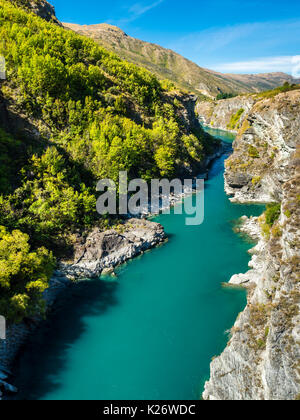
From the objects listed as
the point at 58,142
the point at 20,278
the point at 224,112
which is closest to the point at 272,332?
the point at 20,278

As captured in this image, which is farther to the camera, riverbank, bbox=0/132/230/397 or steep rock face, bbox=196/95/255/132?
steep rock face, bbox=196/95/255/132

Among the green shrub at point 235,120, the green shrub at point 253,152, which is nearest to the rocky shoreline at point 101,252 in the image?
the green shrub at point 253,152

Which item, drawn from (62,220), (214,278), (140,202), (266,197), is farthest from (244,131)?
(62,220)

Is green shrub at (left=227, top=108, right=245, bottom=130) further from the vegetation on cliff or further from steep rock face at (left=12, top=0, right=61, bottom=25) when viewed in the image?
steep rock face at (left=12, top=0, right=61, bottom=25)

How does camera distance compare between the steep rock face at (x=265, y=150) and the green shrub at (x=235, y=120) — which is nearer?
the steep rock face at (x=265, y=150)

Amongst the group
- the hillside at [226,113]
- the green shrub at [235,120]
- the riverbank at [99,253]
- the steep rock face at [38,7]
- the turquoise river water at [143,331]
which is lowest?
the turquoise river water at [143,331]

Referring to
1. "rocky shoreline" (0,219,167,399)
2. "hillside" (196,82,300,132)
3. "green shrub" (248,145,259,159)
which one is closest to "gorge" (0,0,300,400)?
"rocky shoreline" (0,219,167,399)

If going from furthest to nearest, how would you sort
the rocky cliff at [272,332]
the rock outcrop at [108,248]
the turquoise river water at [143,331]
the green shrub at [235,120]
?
1. the green shrub at [235,120]
2. the rock outcrop at [108,248]
3. the turquoise river water at [143,331]
4. the rocky cliff at [272,332]

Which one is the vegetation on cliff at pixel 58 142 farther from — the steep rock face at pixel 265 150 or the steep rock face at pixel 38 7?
the steep rock face at pixel 38 7
